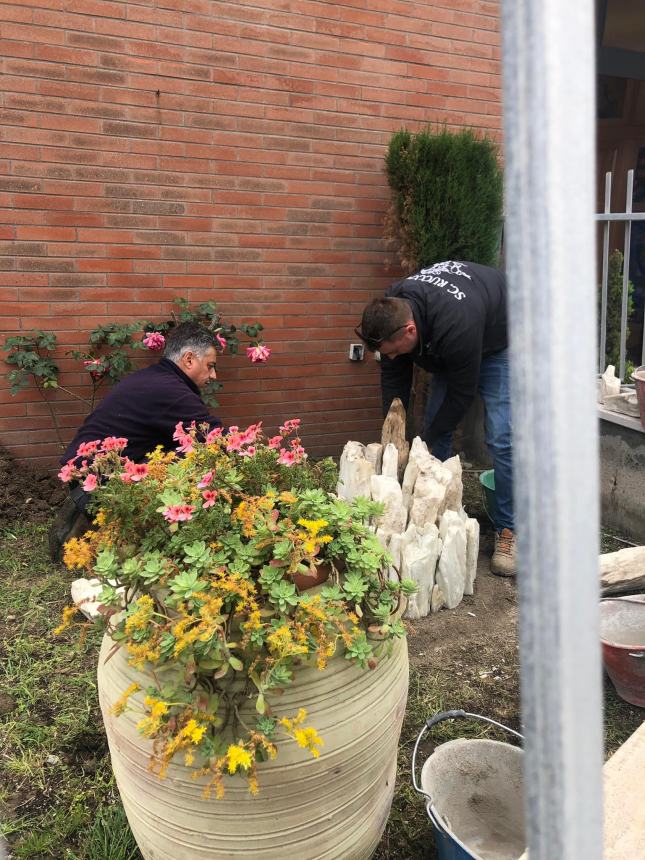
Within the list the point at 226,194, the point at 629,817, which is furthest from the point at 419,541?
the point at 226,194

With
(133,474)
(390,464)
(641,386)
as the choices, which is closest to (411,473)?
(390,464)

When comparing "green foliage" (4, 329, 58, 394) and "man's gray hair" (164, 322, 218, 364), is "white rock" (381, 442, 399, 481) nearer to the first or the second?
"man's gray hair" (164, 322, 218, 364)

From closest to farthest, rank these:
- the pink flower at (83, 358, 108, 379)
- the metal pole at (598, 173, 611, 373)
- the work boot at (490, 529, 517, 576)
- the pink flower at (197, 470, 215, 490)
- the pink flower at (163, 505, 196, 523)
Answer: the pink flower at (163, 505, 196, 523) < the pink flower at (197, 470, 215, 490) < the work boot at (490, 529, 517, 576) < the pink flower at (83, 358, 108, 379) < the metal pole at (598, 173, 611, 373)

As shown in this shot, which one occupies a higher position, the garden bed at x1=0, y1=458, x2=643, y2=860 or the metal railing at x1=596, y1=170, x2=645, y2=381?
the metal railing at x1=596, y1=170, x2=645, y2=381

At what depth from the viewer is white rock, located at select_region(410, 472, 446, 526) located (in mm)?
3080

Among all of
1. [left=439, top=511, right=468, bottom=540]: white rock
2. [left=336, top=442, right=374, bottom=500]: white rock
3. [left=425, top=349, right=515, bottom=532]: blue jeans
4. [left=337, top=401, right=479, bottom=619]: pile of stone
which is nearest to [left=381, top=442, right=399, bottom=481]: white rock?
[left=337, top=401, right=479, bottom=619]: pile of stone

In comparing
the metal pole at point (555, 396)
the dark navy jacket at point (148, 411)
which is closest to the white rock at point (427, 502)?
the dark navy jacket at point (148, 411)

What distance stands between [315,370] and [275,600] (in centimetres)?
351

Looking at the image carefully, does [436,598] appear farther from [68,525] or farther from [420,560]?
[68,525]

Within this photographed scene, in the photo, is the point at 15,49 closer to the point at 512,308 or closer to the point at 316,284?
the point at 316,284

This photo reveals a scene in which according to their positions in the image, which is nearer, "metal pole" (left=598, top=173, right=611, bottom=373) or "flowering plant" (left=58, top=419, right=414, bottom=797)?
"flowering plant" (left=58, top=419, right=414, bottom=797)

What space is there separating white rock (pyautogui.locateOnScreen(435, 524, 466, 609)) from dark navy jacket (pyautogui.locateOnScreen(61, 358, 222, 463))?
3.96 feet

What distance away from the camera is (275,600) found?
1374 mm

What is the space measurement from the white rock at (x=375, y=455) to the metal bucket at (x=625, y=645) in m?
1.39
